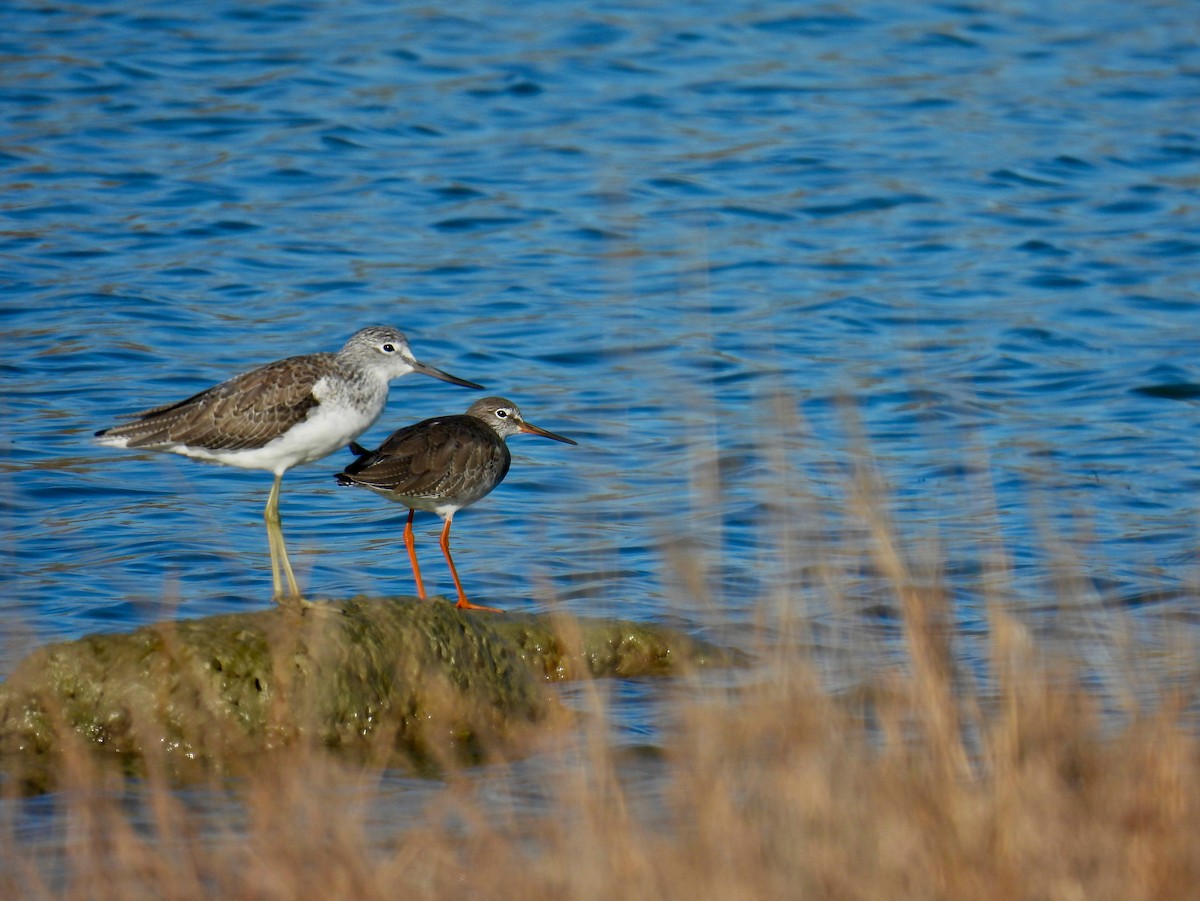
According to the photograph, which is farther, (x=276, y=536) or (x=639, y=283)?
(x=639, y=283)

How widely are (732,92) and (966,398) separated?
25.1 feet

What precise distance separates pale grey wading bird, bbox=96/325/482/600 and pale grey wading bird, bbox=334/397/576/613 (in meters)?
0.40

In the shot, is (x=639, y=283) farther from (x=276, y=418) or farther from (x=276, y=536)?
(x=276, y=418)

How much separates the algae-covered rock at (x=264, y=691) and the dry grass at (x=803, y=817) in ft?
5.66

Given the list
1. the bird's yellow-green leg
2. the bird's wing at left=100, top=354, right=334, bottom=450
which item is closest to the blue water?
the bird's yellow-green leg

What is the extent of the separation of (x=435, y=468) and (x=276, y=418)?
971 mm

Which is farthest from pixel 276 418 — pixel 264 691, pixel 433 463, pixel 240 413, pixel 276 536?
pixel 264 691

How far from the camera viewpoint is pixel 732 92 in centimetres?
1853

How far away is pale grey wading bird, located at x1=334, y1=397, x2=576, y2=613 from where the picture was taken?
26.3 feet

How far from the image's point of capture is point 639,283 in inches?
571

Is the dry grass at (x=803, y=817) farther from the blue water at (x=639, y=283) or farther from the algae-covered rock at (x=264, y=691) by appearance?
the algae-covered rock at (x=264, y=691)

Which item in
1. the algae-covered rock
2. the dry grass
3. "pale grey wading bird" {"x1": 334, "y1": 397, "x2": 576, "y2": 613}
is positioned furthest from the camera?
"pale grey wading bird" {"x1": 334, "y1": 397, "x2": 576, "y2": 613}

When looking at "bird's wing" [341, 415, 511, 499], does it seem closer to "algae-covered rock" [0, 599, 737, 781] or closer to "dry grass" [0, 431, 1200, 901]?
"algae-covered rock" [0, 599, 737, 781]

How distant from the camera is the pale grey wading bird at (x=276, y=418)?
7430mm
